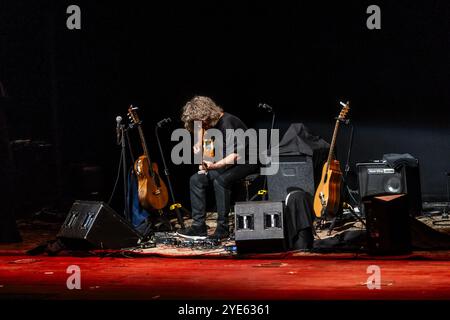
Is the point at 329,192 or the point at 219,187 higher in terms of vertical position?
the point at 219,187

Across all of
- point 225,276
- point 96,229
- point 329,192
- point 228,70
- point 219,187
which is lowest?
point 225,276

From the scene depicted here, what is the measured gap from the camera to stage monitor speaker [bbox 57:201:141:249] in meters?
6.38

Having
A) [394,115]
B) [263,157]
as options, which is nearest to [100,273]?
[263,157]

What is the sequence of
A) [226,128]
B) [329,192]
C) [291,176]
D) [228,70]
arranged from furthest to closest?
[228,70]
[291,176]
[329,192]
[226,128]

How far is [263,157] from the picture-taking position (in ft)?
25.6

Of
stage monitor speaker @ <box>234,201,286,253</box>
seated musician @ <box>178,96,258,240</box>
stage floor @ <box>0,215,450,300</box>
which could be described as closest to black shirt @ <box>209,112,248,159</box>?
seated musician @ <box>178,96,258,240</box>

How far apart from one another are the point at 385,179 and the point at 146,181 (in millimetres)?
2571

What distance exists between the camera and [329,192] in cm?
739

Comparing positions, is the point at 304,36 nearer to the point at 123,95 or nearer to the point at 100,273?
the point at 123,95

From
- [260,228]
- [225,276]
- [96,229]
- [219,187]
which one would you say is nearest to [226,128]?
[219,187]

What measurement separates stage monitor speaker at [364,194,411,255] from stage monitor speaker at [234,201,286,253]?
0.74m

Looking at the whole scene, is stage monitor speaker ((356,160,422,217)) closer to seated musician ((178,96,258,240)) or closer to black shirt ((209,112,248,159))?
seated musician ((178,96,258,240))

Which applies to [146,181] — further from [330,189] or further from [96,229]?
[330,189]
